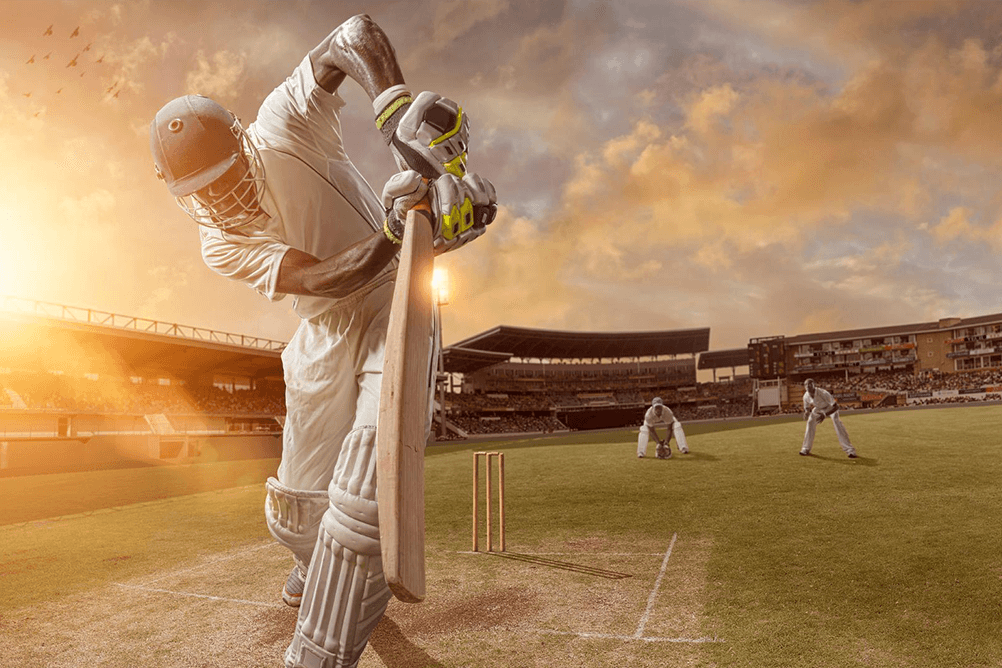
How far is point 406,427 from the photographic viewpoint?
2383 millimetres

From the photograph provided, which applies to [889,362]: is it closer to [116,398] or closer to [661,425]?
[661,425]

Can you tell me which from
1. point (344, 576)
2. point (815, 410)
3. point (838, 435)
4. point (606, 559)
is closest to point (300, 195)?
point (344, 576)

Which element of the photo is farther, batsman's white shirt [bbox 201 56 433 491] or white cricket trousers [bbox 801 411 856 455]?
white cricket trousers [bbox 801 411 856 455]

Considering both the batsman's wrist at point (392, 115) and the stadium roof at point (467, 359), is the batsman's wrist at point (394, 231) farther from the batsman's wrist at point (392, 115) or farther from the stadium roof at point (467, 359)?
the stadium roof at point (467, 359)

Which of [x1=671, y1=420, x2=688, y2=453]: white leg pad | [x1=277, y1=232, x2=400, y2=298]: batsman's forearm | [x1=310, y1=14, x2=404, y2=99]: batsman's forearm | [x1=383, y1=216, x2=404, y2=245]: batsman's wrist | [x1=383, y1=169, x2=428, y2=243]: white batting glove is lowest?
[x1=671, y1=420, x2=688, y2=453]: white leg pad

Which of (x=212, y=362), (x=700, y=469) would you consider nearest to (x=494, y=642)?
(x=700, y=469)

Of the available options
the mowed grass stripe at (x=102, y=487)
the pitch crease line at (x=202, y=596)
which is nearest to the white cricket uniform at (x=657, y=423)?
the mowed grass stripe at (x=102, y=487)

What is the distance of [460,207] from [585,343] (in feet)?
242

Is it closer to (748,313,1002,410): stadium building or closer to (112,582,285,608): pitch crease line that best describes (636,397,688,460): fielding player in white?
(112,582,285,608): pitch crease line

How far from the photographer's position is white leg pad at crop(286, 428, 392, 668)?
2580 millimetres

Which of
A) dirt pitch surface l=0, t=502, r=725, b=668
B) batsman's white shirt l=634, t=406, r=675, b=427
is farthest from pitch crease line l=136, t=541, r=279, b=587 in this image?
batsman's white shirt l=634, t=406, r=675, b=427

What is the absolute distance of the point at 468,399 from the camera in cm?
6662

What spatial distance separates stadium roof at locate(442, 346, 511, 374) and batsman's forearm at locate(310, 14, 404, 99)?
54480mm

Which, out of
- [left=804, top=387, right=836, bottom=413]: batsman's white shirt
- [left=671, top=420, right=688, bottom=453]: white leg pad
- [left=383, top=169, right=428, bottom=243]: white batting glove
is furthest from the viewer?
[left=671, top=420, right=688, bottom=453]: white leg pad
